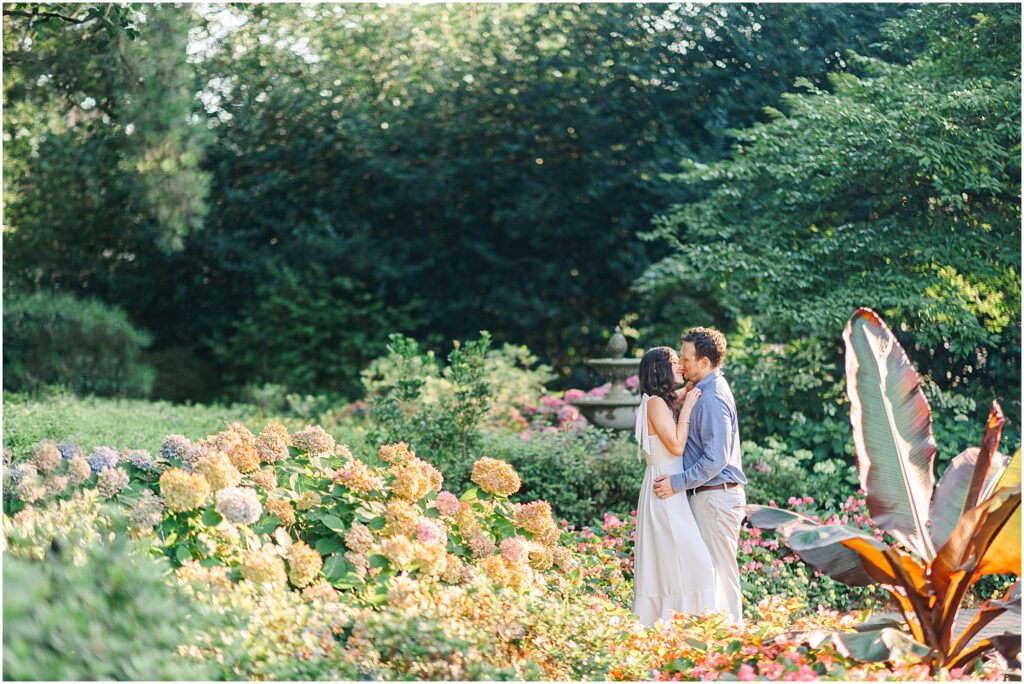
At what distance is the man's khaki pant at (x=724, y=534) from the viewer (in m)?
4.77

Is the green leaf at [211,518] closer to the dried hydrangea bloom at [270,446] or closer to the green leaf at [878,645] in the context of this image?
the dried hydrangea bloom at [270,446]

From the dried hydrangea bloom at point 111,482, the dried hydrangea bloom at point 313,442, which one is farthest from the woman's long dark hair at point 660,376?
the dried hydrangea bloom at point 111,482

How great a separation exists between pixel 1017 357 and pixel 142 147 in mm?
8930

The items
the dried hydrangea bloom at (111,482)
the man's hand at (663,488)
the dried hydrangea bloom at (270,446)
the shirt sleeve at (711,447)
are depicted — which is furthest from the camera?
the man's hand at (663,488)

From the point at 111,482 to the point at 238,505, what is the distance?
72cm

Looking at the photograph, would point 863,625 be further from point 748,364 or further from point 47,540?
point 748,364

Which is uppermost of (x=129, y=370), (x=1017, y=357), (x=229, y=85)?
(x=229, y=85)

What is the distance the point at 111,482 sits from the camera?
13.0ft

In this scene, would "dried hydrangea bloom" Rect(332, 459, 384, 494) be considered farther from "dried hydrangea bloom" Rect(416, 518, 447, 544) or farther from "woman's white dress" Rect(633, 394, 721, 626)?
"woman's white dress" Rect(633, 394, 721, 626)

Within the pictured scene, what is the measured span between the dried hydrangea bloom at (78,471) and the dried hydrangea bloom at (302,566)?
1.12 m

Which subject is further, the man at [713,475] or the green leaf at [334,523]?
the man at [713,475]

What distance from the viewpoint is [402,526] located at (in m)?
3.75

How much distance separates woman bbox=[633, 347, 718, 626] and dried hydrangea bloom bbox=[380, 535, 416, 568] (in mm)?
1605

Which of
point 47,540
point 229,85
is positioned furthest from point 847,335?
point 229,85
